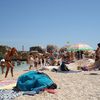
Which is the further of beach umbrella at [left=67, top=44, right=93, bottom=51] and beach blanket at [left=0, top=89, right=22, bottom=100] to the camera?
beach umbrella at [left=67, top=44, right=93, bottom=51]

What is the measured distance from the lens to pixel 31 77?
8.25m

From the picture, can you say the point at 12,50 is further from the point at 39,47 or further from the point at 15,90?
the point at 39,47

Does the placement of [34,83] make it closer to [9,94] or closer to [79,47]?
[9,94]

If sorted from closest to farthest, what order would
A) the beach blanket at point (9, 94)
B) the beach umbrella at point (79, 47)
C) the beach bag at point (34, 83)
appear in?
the beach blanket at point (9, 94), the beach bag at point (34, 83), the beach umbrella at point (79, 47)

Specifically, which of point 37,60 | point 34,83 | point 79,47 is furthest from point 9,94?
point 79,47

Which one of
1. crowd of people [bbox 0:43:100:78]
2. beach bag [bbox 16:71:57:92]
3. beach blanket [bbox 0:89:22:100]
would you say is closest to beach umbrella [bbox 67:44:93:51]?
crowd of people [bbox 0:43:100:78]

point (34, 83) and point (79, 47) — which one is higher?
point (79, 47)

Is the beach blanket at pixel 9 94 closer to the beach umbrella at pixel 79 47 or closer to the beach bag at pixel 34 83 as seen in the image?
the beach bag at pixel 34 83

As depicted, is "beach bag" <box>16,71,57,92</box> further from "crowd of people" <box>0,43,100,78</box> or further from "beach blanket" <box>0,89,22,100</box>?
"crowd of people" <box>0,43,100,78</box>

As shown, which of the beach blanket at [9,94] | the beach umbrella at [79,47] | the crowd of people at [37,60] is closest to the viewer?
the beach blanket at [9,94]

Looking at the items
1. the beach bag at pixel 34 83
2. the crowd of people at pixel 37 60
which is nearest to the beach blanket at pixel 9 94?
the beach bag at pixel 34 83

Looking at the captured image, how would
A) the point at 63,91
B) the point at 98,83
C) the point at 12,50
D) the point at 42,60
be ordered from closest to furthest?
the point at 63,91 < the point at 98,83 < the point at 12,50 < the point at 42,60

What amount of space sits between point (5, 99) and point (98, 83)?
139 inches

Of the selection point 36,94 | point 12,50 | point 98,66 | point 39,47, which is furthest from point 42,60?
point 39,47
